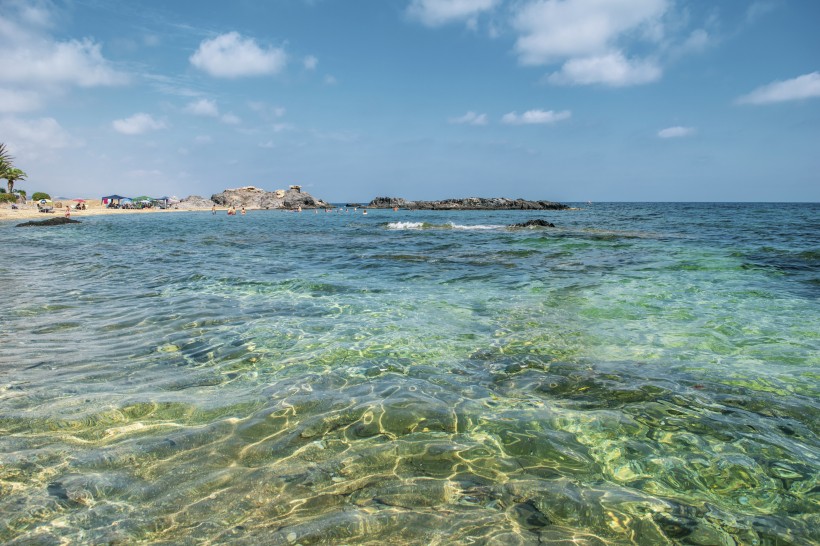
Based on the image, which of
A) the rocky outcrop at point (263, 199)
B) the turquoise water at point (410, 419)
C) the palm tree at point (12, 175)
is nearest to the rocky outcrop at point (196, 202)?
the rocky outcrop at point (263, 199)

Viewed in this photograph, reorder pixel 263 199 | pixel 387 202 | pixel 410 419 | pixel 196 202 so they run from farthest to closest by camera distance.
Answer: pixel 263 199, pixel 196 202, pixel 387 202, pixel 410 419

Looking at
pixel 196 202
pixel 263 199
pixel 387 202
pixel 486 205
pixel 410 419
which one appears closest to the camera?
pixel 410 419

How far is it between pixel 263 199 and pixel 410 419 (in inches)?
4415

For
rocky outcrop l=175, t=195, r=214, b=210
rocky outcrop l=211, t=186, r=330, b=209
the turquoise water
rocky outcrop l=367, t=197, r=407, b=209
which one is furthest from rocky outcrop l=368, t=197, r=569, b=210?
the turquoise water

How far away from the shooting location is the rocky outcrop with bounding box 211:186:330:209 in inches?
4119

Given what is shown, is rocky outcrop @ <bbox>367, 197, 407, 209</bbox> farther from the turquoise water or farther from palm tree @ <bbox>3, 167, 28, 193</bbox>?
the turquoise water

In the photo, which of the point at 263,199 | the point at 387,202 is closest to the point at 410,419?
the point at 387,202

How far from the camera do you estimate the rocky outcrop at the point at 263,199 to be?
105m

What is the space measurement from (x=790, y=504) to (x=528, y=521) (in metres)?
1.91

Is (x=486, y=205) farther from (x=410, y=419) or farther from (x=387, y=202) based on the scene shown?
(x=410, y=419)

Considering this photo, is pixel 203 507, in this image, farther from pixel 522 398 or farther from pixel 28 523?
pixel 522 398

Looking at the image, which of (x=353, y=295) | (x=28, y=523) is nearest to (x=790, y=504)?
(x=28, y=523)

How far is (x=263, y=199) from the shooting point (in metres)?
108

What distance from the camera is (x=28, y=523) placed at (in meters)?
2.76
